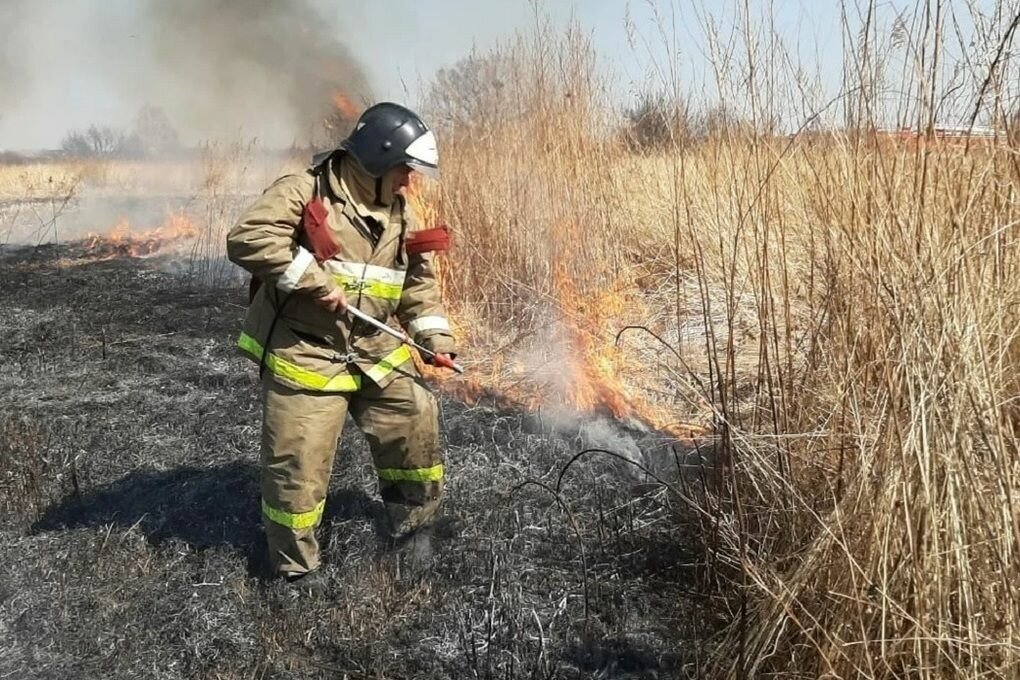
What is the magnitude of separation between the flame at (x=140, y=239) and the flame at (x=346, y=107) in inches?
105

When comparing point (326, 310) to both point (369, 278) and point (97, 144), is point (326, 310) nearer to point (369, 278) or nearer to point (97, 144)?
point (369, 278)

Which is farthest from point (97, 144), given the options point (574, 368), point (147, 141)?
point (574, 368)

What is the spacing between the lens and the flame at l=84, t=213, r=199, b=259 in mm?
10604

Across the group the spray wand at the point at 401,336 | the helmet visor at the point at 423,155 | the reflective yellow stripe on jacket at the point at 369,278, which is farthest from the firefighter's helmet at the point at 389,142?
the spray wand at the point at 401,336

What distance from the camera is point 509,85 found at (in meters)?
5.98

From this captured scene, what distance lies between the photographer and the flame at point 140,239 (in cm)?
1060

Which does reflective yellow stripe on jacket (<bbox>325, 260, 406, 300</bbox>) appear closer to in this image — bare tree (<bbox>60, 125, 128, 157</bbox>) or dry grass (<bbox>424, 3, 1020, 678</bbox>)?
dry grass (<bbox>424, 3, 1020, 678</bbox>)

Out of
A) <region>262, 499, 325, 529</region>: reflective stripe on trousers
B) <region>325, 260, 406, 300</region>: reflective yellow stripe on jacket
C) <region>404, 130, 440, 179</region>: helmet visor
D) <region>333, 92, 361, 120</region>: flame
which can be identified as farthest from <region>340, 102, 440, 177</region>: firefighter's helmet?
<region>333, 92, 361, 120</region>: flame

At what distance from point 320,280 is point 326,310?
0.19 meters

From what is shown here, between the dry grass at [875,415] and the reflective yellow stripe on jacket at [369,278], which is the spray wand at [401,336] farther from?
the dry grass at [875,415]

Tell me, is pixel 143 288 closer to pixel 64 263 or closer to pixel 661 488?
pixel 64 263

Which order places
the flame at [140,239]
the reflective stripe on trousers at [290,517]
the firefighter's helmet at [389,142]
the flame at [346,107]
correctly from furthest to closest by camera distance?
the flame at [346,107] < the flame at [140,239] < the reflective stripe on trousers at [290,517] < the firefighter's helmet at [389,142]

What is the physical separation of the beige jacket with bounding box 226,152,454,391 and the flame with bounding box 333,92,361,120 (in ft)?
27.0

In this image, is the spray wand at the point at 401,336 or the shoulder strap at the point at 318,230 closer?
the shoulder strap at the point at 318,230
